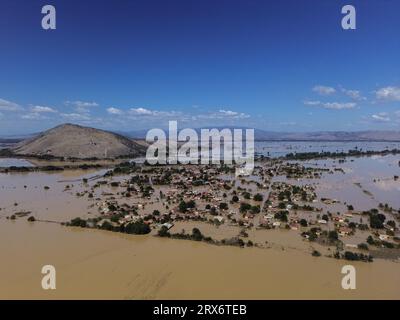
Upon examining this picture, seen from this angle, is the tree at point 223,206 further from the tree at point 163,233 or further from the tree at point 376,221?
the tree at point 376,221

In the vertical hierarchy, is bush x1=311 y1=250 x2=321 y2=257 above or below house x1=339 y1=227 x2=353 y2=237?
below

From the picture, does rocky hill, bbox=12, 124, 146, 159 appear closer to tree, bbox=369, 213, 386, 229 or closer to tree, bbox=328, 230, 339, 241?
tree, bbox=369, 213, 386, 229

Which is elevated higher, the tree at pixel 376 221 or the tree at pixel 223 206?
the tree at pixel 223 206

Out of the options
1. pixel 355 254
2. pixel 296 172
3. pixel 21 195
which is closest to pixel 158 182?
pixel 21 195

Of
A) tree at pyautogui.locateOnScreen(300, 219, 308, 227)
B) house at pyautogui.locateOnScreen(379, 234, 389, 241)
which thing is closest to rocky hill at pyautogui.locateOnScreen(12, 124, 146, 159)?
tree at pyautogui.locateOnScreen(300, 219, 308, 227)

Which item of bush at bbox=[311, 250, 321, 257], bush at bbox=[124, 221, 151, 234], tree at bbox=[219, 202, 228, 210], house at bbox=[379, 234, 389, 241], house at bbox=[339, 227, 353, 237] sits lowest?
bush at bbox=[311, 250, 321, 257]

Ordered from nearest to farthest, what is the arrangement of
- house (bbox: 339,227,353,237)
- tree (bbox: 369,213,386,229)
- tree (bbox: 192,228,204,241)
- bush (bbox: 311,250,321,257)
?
bush (bbox: 311,250,321,257) < tree (bbox: 192,228,204,241) < house (bbox: 339,227,353,237) < tree (bbox: 369,213,386,229)

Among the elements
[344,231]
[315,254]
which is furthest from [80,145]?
[315,254]

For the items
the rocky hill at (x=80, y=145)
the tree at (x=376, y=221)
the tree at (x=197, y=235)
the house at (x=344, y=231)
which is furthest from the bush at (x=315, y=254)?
the rocky hill at (x=80, y=145)
